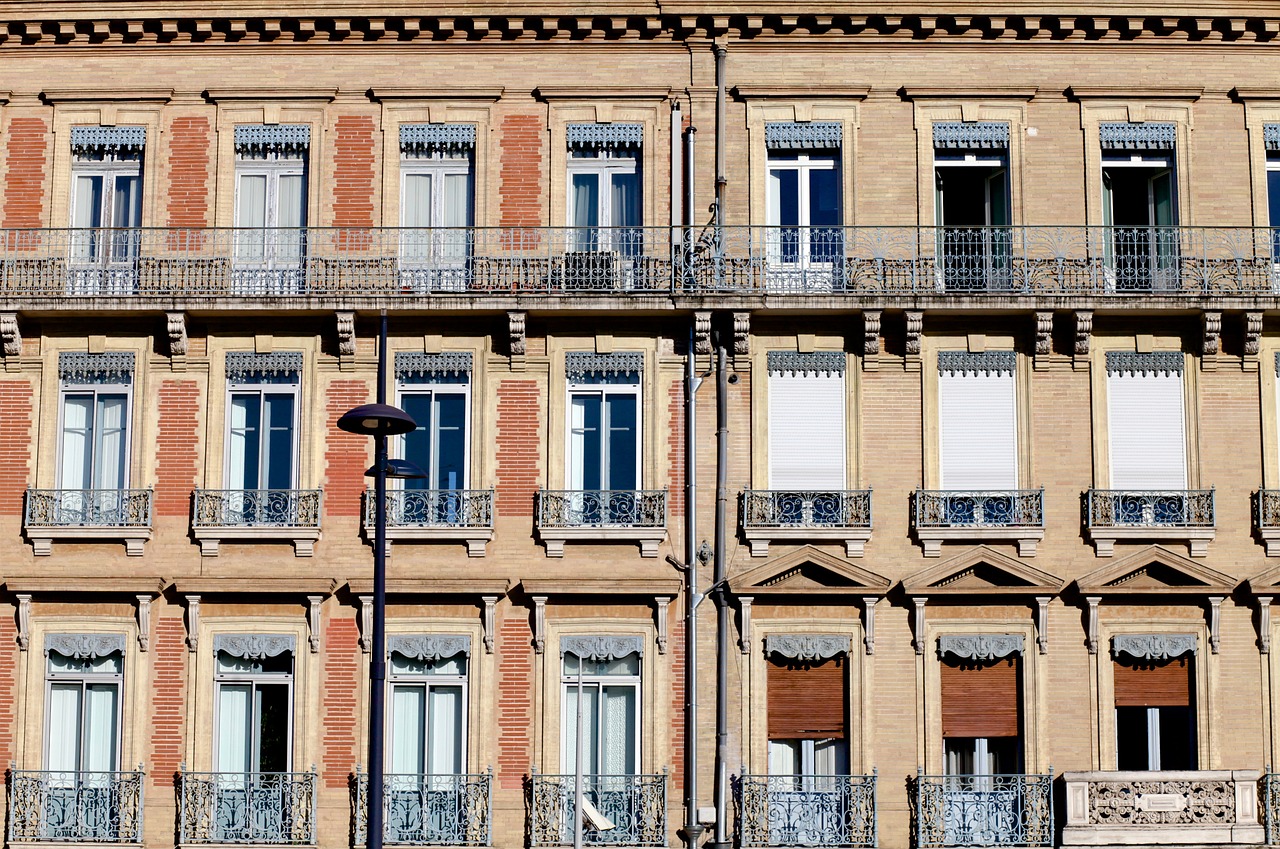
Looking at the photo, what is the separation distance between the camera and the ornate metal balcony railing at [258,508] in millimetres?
23406

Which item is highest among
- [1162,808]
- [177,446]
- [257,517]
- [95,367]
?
[95,367]

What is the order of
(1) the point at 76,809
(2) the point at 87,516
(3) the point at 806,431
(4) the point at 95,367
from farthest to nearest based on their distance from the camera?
(4) the point at 95,367, (3) the point at 806,431, (2) the point at 87,516, (1) the point at 76,809

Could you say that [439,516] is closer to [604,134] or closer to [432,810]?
[432,810]

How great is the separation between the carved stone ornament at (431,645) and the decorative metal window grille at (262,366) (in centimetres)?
408

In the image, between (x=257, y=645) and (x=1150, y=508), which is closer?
(x=257, y=645)

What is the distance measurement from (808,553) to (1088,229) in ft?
20.4

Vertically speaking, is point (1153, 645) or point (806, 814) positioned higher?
point (1153, 645)

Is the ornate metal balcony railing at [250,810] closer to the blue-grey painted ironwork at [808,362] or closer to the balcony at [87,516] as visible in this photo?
the balcony at [87,516]

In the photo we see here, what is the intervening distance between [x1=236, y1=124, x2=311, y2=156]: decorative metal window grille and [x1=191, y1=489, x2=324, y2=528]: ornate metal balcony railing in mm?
5212

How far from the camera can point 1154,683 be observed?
76.1ft

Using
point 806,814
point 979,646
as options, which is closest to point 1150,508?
point 979,646

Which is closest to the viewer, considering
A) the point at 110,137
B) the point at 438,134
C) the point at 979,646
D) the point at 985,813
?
the point at 985,813

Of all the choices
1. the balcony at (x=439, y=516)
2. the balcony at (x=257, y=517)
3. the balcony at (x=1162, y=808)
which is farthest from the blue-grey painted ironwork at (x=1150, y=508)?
the balcony at (x=257, y=517)

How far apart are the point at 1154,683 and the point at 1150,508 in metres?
2.41
